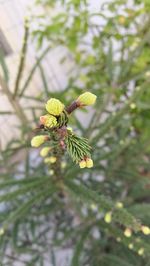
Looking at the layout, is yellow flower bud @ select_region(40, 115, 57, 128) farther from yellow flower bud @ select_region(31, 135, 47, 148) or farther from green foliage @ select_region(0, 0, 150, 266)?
green foliage @ select_region(0, 0, 150, 266)

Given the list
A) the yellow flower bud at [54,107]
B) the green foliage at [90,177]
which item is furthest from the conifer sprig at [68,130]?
the green foliage at [90,177]

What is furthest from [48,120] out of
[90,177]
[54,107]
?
[90,177]

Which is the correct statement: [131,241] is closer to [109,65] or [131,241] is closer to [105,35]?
[109,65]

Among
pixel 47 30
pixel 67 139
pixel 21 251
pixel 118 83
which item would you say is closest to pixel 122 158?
pixel 118 83

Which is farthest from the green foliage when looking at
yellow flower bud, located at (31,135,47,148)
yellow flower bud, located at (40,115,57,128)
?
yellow flower bud, located at (40,115,57,128)

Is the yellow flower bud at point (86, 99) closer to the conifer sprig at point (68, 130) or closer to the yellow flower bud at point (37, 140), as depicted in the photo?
the conifer sprig at point (68, 130)

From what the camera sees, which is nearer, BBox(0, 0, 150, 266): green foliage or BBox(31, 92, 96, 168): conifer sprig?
BBox(31, 92, 96, 168): conifer sprig

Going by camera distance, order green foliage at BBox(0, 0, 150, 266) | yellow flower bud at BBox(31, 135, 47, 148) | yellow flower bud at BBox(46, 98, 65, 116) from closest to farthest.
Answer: yellow flower bud at BBox(46, 98, 65, 116) → yellow flower bud at BBox(31, 135, 47, 148) → green foliage at BBox(0, 0, 150, 266)
